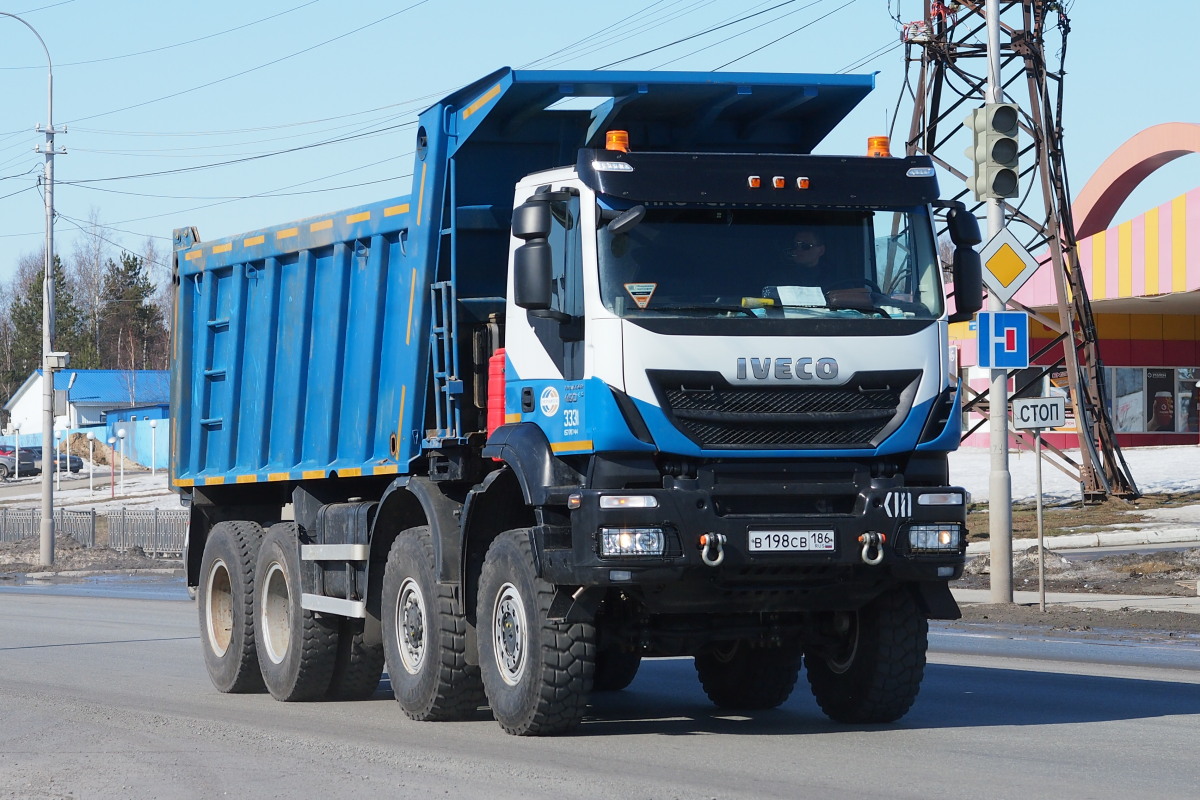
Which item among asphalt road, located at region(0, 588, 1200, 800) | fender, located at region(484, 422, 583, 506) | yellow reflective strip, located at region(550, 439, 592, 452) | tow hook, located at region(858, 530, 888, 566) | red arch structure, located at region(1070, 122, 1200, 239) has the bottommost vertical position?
asphalt road, located at region(0, 588, 1200, 800)

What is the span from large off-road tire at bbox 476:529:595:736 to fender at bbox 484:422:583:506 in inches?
13.0

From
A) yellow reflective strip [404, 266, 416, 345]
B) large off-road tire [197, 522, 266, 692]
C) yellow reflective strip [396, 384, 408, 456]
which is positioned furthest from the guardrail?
yellow reflective strip [404, 266, 416, 345]

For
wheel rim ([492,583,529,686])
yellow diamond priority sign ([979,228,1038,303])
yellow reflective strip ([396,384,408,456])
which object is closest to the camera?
wheel rim ([492,583,529,686])

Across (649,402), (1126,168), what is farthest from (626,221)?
(1126,168)

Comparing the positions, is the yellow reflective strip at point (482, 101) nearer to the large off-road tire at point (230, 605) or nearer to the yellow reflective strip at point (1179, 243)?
the large off-road tire at point (230, 605)

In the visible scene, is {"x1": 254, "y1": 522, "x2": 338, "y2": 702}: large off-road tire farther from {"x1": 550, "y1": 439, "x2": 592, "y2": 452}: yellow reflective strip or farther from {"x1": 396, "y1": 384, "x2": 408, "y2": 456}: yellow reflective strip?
{"x1": 550, "y1": 439, "x2": 592, "y2": 452}: yellow reflective strip

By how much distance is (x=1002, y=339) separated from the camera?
57.6ft

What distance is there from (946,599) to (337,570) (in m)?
4.31

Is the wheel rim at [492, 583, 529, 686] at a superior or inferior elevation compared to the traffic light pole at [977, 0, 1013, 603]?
inferior

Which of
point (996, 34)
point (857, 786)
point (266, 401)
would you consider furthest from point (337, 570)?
point (996, 34)

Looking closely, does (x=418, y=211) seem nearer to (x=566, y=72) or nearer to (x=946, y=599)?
(x=566, y=72)

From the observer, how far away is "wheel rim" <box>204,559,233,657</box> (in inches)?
526

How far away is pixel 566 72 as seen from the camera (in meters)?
10.1

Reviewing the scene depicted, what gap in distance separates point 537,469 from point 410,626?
7.16 ft
